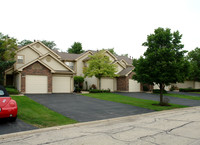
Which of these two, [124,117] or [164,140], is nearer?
[164,140]

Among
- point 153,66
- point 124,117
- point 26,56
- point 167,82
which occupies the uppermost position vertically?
point 26,56

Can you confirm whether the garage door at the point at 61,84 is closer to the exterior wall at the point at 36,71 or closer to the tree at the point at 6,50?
the exterior wall at the point at 36,71

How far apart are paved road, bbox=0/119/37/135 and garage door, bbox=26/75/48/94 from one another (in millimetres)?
14896

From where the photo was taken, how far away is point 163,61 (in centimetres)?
1664

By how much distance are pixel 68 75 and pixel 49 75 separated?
10.6 ft

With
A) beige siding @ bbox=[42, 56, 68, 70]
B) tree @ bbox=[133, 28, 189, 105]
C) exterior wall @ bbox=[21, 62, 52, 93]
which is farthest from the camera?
beige siding @ bbox=[42, 56, 68, 70]

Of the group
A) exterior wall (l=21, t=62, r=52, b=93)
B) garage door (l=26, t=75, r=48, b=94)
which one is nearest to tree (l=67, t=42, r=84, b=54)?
exterior wall (l=21, t=62, r=52, b=93)

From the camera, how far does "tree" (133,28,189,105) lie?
16641mm

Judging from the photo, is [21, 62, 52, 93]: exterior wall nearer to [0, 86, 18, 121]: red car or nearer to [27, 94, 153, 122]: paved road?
A: [27, 94, 153, 122]: paved road

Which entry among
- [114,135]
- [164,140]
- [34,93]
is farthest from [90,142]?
[34,93]

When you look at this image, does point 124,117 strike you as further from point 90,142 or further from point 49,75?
point 49,75

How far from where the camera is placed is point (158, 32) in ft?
58.2

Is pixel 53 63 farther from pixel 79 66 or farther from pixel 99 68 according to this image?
pixel 79 66

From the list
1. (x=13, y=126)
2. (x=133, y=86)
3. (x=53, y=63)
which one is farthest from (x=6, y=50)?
(x=133, y=86)
